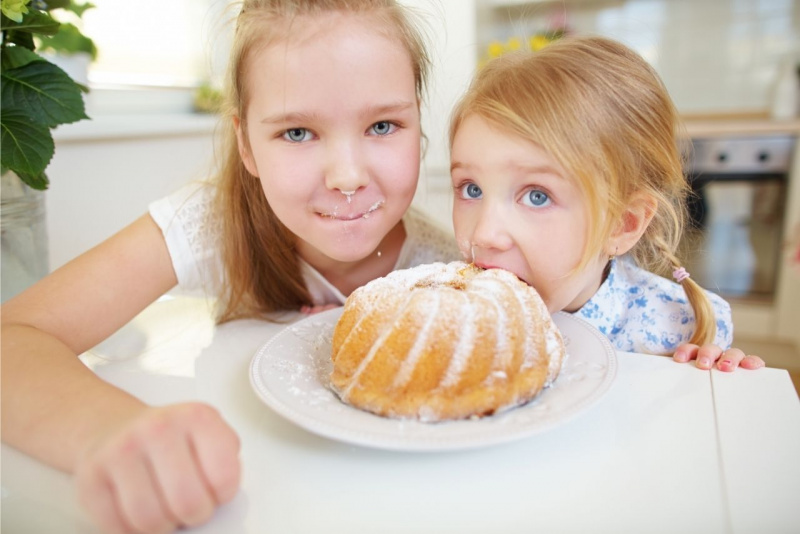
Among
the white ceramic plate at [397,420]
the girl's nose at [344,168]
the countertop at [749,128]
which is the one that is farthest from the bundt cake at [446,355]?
the countertop at [749,128]

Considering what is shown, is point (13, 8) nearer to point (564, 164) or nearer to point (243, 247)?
point (243, 247)

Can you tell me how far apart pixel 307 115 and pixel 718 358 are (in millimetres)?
670

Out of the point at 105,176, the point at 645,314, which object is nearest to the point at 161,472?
the point at 645,314

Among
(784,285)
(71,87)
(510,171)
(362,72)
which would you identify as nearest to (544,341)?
(510,171)

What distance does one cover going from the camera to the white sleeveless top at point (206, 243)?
1011 millimetres

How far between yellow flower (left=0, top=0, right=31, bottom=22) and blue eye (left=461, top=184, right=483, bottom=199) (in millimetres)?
684

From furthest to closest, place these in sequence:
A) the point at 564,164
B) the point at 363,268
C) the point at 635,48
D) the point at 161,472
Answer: the point at 635,48
the point at 363,268
the point at 564,164
the point at 161,472

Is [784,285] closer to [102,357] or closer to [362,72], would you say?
[362,72]

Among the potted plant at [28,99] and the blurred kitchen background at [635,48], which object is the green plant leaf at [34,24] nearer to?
the potted plant at [28,99]

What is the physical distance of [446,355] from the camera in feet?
1.88

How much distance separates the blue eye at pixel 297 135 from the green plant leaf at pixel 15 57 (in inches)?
15.8

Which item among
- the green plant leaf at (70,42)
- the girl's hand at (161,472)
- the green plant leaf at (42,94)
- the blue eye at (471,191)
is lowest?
the girl's hand at (161,472)

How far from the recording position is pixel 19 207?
931 mm

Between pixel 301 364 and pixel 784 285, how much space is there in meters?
2.48
